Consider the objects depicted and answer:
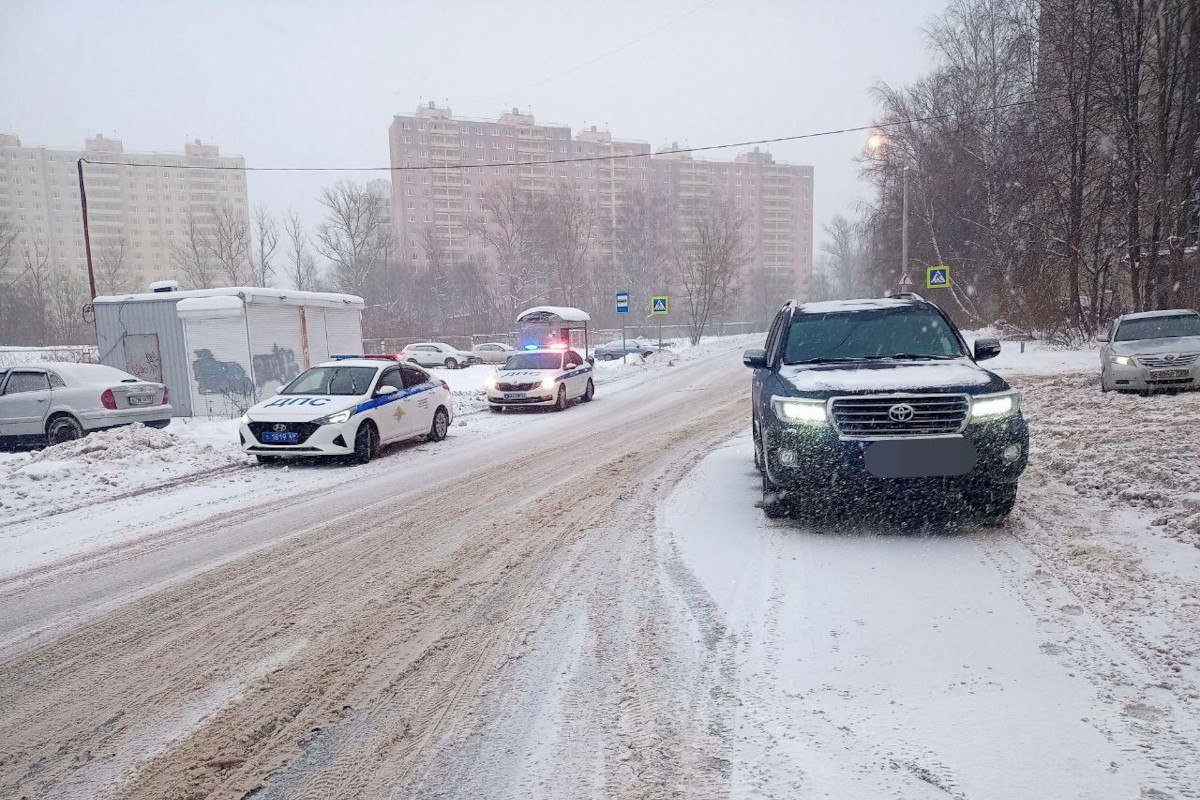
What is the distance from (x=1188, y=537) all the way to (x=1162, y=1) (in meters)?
24.6

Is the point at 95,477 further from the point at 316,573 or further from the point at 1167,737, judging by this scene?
the point at 1167,737

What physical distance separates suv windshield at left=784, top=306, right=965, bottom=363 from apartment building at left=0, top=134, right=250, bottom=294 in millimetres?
116234

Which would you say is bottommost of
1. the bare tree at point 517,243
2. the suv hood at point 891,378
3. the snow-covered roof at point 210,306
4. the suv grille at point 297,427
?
the suv grille at point 297,427

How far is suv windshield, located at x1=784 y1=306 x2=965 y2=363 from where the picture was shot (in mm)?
6512

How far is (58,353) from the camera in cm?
3053

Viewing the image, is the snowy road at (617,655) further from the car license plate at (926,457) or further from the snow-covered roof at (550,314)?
the snow-covered roof at (550,314)

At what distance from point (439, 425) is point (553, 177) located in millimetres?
95426

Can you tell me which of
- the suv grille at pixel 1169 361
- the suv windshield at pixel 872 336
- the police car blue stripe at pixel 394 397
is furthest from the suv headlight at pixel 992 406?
the suv grille at pixel 1169 361

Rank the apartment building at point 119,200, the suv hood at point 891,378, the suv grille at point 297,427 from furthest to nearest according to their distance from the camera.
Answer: the apartment building at point 119,200, the suv grille at point 297,427, the suv hood at point 891,378

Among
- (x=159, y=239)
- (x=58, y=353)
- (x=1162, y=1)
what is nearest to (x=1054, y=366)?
(x=1162, y=1)

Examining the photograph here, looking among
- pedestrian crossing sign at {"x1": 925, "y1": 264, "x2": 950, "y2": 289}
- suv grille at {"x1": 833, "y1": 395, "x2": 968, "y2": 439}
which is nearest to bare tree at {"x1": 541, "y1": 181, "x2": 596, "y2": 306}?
pedestrian crossing sign at {"x1": 925, "y1": 264, "x2": 950, "y2": 289}

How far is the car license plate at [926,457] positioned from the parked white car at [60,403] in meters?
13.0

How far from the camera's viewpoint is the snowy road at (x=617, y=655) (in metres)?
2.70

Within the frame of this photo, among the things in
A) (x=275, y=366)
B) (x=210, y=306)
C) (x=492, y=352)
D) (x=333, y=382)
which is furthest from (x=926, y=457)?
(x=492, y=352)
